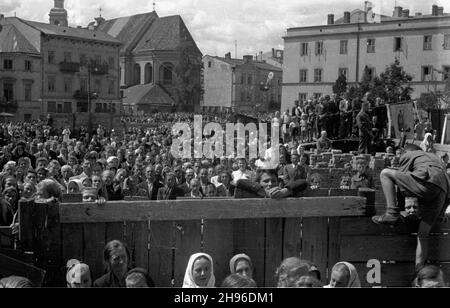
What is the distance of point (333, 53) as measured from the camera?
196 feet

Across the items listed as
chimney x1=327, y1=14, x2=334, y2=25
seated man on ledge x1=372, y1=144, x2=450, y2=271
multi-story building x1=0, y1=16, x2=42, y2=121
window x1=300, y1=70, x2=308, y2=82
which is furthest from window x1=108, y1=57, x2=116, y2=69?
seated man on ledge x1=372, y1=144, x2=450, y2=271

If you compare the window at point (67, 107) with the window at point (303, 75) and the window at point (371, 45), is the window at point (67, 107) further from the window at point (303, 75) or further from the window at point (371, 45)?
the window at point (371, 45)

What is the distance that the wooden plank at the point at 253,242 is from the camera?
5.20 meters

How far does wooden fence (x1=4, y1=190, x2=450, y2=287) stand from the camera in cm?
493

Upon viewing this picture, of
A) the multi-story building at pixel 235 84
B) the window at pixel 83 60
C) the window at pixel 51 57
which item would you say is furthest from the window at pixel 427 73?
the window at pixel 83 60

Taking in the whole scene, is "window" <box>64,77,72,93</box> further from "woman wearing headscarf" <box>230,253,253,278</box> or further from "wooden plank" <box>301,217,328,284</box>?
"woman wearing headscarf" <box>230,253,253,278</box>

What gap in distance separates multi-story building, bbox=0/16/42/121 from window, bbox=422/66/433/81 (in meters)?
35.1

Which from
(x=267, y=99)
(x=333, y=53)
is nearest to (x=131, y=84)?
(x=267, y=99)

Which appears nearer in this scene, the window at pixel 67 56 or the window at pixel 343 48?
the window at pixel 343 48

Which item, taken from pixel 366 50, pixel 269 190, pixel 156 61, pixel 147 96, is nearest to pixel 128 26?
pixel 156 61

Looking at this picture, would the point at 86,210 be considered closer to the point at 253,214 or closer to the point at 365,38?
the point at 253,214

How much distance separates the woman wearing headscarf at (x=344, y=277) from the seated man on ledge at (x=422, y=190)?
61 centimetres

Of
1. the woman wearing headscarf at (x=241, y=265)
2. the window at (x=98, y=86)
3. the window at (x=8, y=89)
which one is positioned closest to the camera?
the woman wearing headscarf at (x=241, y=265)
